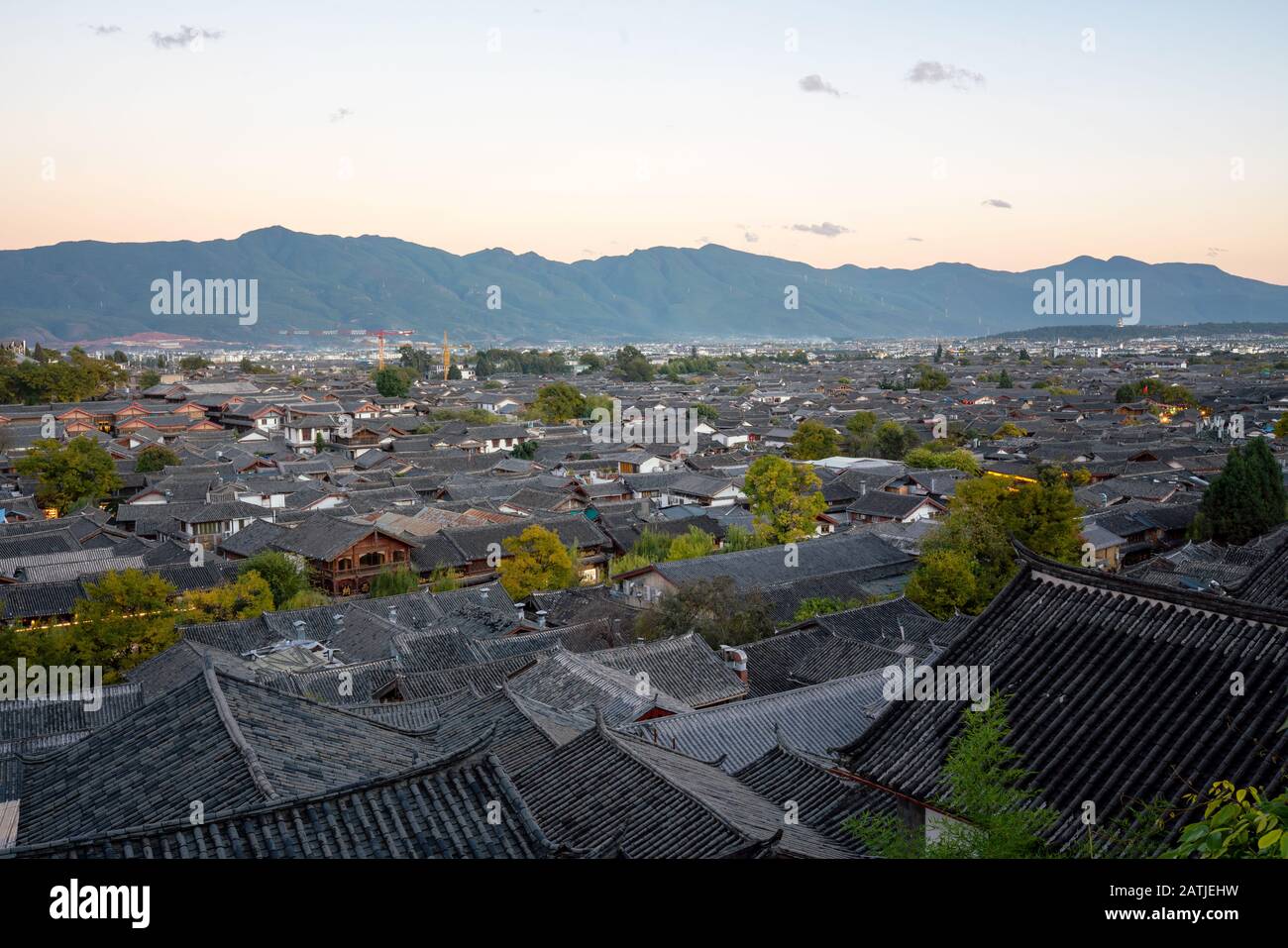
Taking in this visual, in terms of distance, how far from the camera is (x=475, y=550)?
107ft

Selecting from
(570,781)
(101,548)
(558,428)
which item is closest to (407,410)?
(558,428)

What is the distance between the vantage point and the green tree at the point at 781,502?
32.8 meters

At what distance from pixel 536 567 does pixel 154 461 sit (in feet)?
96.1

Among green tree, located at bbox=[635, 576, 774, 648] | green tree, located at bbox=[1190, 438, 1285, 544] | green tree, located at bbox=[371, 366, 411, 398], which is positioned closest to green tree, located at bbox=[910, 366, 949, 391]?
green tree, located at bbox=[371, 366, 411, 398]

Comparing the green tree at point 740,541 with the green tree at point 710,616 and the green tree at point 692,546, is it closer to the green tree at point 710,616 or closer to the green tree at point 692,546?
the green tree at point 692,546

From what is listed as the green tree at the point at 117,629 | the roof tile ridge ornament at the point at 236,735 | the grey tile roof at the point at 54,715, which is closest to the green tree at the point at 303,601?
the green tree at the point at 117,629

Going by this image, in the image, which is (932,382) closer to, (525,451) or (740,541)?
(525,451)

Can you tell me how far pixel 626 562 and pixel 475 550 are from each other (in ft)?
17.3

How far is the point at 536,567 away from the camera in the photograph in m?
28.8

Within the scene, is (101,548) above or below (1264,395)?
below

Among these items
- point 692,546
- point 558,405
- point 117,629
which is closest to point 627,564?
point 692,546

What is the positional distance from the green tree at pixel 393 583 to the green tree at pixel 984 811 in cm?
2396

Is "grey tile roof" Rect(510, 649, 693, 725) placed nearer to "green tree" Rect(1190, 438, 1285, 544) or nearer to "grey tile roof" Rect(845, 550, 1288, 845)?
"grey tile roof" Rect(845, 550, 1288, 845)
